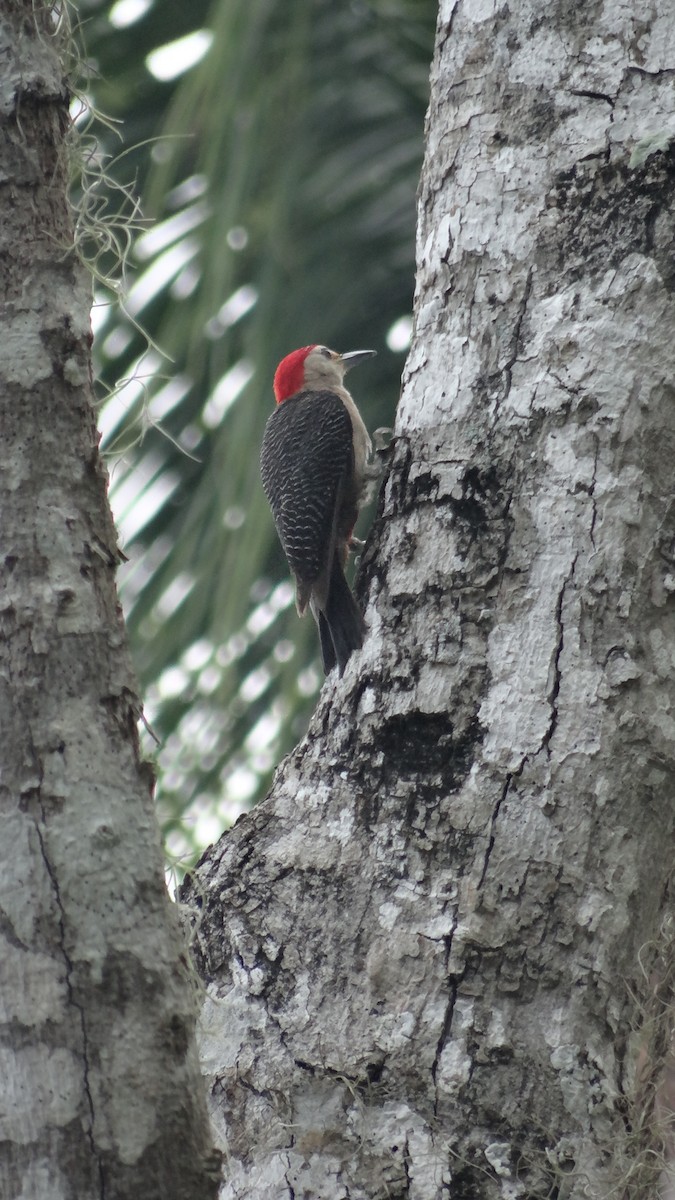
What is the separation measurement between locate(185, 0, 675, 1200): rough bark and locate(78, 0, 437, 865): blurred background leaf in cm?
168

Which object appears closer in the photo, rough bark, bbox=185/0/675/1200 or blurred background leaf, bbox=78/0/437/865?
rough bark, bbox=185/0/675/1200

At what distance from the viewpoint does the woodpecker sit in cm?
362

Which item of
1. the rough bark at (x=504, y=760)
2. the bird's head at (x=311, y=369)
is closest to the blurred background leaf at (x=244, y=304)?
the bird's head at (x=311, y=369)

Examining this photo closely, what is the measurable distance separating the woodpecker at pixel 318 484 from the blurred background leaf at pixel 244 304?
0.34 ft

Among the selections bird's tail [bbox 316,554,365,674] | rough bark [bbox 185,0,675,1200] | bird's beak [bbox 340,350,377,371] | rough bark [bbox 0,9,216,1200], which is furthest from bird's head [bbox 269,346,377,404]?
rough bark [bbox 0,9,216,1200]

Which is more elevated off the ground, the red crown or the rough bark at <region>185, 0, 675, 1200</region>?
the rough bark at <region>185, 0, 675, 1200</region>

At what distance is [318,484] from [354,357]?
80 centimetres

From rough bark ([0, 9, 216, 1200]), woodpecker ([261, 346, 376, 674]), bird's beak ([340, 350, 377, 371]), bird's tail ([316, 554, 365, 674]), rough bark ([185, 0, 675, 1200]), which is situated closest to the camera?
rough bark ([0, 9, 216, 1200])

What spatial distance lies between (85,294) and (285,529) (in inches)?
90.3

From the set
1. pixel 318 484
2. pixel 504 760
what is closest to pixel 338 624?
pixel 318 484

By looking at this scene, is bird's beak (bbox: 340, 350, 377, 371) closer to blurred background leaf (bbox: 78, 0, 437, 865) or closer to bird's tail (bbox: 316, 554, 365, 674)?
blurred background leaf (bbox: 78, 0, 437, 865)

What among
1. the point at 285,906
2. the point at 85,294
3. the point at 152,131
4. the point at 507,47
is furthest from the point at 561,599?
the point at 152,131

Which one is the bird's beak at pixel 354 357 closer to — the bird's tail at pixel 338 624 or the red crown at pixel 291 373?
the red crown at pixel 291 373

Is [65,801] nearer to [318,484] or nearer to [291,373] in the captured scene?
[318,484]
